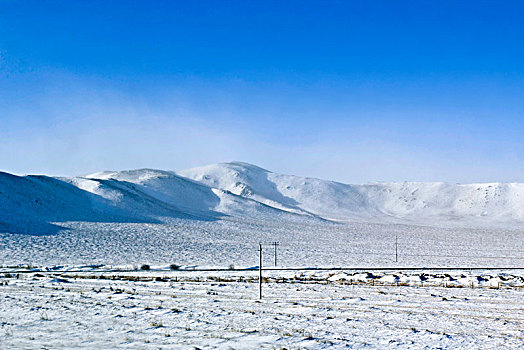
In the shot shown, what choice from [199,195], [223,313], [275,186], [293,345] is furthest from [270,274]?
[275,186]

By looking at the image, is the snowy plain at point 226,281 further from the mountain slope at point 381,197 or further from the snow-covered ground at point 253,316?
the mountain slope at point 381,197

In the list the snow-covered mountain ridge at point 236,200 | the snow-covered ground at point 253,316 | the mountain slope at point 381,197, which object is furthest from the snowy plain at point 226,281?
the mountain slope at point 381,197

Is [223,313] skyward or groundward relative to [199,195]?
groundward

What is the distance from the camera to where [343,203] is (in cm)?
17238

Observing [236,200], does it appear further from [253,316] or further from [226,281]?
[253,316]

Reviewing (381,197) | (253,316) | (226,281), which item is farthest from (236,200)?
(253,316)

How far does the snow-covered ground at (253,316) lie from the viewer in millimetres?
13203

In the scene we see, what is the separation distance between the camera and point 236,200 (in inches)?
4983

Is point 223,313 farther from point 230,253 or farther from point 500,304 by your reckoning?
point 230,253

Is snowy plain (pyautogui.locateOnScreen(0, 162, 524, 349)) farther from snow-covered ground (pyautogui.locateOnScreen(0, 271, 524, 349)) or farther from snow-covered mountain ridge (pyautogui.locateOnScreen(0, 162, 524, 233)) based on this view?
snow-covered mountain ridge (pyautogui.locateOnScreen(0, 162, 524, 233))

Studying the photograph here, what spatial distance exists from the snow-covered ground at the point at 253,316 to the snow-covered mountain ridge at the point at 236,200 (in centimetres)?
4410

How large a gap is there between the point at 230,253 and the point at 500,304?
35.9 metres

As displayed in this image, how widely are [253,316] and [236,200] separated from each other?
11002cm

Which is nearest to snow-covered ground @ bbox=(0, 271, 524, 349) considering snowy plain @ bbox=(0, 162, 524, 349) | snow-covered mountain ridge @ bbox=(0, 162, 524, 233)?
snowy plain @ bbox=(0, 162, 524, 349)
